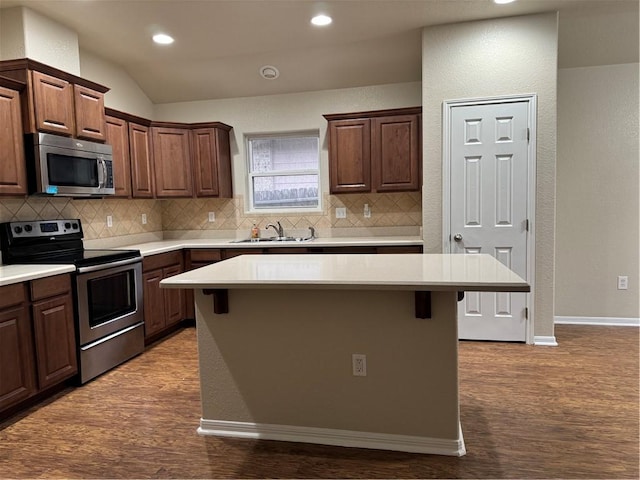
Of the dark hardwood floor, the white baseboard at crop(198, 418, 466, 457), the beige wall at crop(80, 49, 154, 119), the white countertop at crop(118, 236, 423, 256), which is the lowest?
the dark hardwood floor

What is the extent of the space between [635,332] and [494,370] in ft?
5.82

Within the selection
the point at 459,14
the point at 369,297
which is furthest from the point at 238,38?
the point at 369,297

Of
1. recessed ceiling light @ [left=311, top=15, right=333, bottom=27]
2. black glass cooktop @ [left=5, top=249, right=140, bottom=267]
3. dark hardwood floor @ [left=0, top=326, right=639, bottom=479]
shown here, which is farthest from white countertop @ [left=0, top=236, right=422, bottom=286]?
recessed ceiling light @ [left=311, top=15, right=333, bottom=27]

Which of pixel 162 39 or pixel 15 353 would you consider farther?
pixel 162 39

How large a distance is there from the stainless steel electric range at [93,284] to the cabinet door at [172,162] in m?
1.03

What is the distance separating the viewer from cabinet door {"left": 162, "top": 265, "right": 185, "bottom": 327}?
4059 millimetres

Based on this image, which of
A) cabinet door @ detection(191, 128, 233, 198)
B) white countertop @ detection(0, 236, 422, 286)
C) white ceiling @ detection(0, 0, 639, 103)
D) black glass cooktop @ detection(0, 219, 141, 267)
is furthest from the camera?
cabinet door @ detection(191, 128, 233, 198)

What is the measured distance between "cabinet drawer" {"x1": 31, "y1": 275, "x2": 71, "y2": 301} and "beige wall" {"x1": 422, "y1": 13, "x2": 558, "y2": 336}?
2765 millimetres

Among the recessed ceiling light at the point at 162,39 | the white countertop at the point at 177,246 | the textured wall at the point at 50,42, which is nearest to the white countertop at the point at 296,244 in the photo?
the white countertop at the point at 177,246

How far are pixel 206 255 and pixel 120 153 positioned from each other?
122 centimetres

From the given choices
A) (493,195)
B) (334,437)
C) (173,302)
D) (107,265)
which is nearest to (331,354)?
(334,437)

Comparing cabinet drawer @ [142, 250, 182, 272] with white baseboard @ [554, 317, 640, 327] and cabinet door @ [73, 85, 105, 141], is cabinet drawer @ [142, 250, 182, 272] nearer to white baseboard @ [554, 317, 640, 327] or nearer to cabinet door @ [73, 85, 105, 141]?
cabinet door @ [73, 85, 105, 141]

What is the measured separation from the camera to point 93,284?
311 centimetres

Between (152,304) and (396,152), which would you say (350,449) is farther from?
(396,152)
